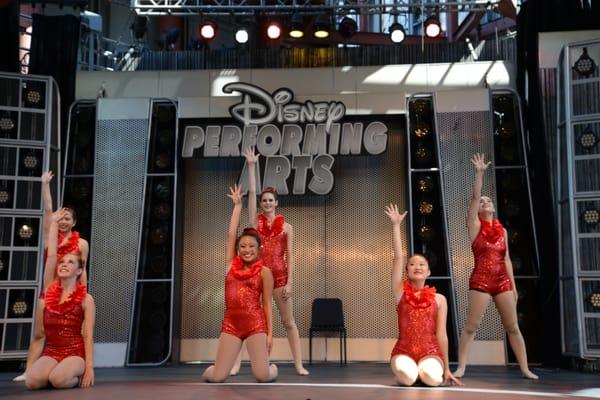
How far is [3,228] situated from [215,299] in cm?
274

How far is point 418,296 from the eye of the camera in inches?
225

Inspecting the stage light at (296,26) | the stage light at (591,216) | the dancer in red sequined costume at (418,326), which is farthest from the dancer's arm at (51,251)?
the stage light at (296,26)

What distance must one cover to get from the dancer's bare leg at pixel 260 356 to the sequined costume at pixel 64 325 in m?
1.20

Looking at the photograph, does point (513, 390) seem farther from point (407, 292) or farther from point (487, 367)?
point (487, 367)

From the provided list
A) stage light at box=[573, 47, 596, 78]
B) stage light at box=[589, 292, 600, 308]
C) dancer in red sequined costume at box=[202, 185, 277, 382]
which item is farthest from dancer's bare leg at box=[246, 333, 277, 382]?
stage light at box=[573, 47, 596, 78]

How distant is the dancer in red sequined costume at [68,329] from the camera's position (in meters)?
5.41

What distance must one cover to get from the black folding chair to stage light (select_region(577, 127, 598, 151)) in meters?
3.29

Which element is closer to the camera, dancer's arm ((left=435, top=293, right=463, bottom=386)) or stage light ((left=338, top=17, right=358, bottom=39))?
dancer's arm ((left=435, top=293, right=463, bottom=386))

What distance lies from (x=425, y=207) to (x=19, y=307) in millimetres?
4670

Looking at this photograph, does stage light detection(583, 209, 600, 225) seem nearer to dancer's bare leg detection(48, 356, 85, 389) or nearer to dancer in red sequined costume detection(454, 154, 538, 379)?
dancer in red sequined costume detection(454, 154, 538, 379)

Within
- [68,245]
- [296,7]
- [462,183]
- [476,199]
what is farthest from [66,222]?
[462,183]

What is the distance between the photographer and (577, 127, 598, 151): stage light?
8.05m

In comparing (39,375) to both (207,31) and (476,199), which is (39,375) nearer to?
(476,199)

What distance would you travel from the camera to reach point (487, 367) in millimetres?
8469
